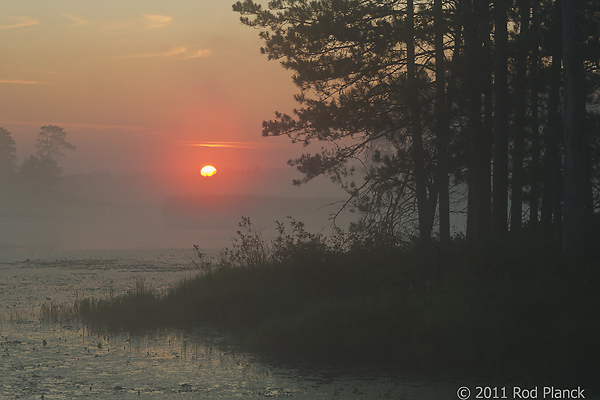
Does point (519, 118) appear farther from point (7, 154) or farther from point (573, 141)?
point (7, 154)

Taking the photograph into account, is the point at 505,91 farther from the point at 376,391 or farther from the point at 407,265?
the point at 376,391

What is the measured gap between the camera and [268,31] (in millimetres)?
20703

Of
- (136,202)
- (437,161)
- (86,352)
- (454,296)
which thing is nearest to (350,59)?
(437,161)

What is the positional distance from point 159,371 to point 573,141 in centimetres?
956

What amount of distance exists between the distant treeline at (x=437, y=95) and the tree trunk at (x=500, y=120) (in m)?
0.03

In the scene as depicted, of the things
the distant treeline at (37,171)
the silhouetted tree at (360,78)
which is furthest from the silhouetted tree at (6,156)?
the silhouetted tree at (360,78)

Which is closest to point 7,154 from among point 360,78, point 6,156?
point 6,156

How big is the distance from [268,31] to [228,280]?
776 centimetres

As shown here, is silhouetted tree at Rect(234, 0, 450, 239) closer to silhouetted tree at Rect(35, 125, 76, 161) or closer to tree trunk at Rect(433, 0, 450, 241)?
tree trunk at Rect(433, 0, 450, 241)

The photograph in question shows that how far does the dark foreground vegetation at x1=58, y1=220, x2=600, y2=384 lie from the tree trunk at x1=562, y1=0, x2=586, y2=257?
2.44ft

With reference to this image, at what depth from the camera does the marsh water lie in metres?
9.96

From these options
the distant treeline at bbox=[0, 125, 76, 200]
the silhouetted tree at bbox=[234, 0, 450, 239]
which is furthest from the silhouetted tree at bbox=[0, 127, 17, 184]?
the silhouetted tree at bbox=[234, 0, 450, 239]

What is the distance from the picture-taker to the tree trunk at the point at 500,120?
1744 centimetres

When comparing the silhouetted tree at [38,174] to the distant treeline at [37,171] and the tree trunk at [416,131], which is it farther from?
the tree trunk at [416,131]
